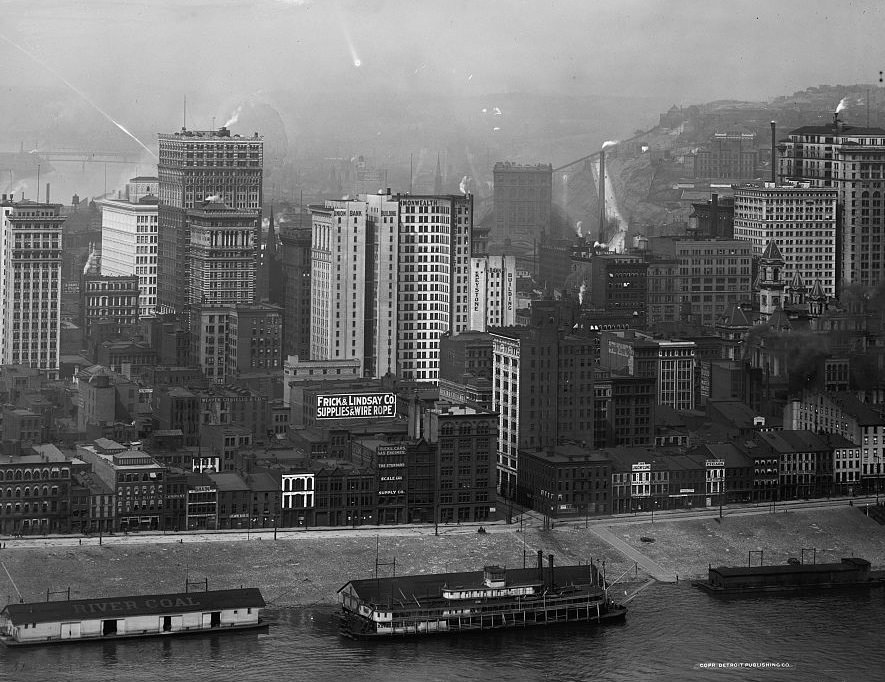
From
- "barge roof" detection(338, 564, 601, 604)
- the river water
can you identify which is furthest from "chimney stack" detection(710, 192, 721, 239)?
the river water

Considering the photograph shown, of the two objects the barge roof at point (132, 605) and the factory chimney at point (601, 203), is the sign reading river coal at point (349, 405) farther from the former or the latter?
the factory chimney at point (601, 203)

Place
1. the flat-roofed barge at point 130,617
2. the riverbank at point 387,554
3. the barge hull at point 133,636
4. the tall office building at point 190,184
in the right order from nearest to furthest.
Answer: the barge hull at point 133,636
the flat-roofed barge at point 130,617
the riverbank at point 387,554
the tall office building at point 190,184

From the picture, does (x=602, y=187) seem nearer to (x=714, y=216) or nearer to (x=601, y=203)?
(x=601, y=203)

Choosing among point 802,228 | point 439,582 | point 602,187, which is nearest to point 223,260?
point 602,187

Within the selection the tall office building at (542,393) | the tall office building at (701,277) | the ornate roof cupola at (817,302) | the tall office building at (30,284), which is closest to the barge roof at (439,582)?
the tall office building at (542,393)

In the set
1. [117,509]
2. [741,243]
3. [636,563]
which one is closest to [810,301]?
[741,243]

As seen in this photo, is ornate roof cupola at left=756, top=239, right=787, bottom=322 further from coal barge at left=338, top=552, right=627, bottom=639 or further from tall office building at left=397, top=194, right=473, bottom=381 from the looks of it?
coal barge at left=338, top=552, right=627, bottom=639
